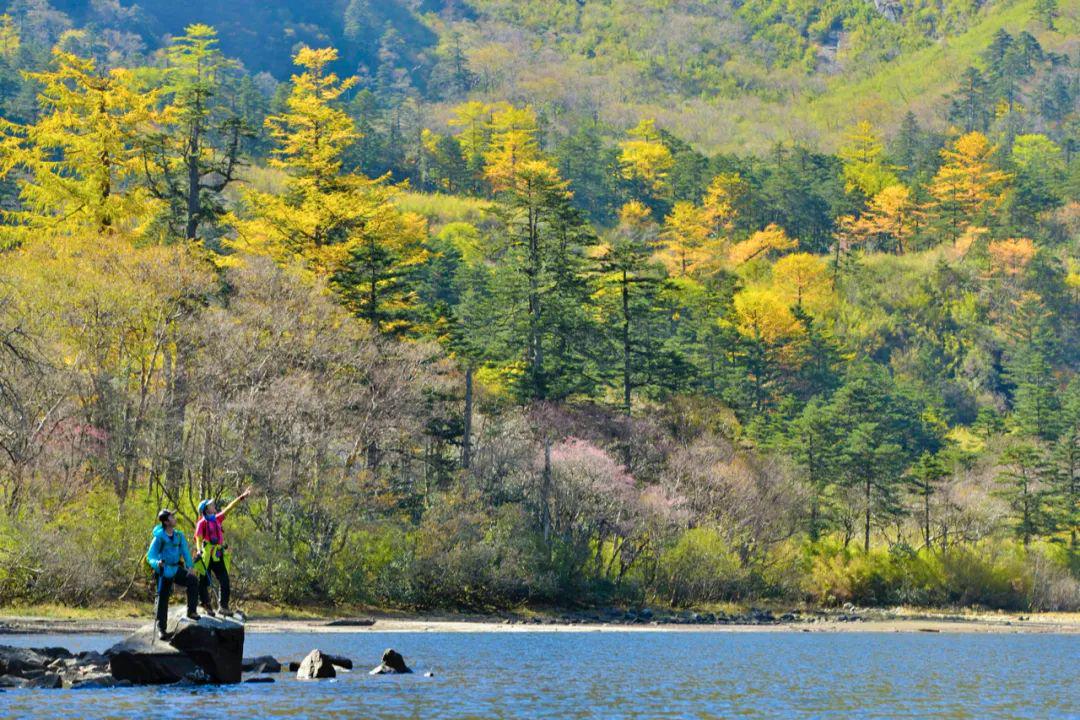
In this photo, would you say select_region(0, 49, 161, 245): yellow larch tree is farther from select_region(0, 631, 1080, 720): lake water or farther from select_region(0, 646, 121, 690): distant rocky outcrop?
select_region(0, 646, 121, 690): distant rocky outcrop

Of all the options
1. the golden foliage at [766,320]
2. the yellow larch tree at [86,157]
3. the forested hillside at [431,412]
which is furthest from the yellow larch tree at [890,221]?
the yellow larch tree at [86,157]

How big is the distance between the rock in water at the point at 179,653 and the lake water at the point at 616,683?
0.36 metres

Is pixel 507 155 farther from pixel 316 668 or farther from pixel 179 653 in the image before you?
pixel 179 653

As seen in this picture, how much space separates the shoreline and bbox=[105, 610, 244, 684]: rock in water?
1159cm

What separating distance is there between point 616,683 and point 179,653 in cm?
972

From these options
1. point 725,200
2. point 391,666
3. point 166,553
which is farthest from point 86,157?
point 725,200

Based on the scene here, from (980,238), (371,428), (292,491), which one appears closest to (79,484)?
(292,491)

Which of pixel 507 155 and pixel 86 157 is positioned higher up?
pixel 507 155

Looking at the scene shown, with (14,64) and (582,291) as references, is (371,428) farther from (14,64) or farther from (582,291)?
(14,64)

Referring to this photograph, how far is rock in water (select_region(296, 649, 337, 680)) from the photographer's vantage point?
92.6 feet

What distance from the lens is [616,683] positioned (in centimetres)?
3044

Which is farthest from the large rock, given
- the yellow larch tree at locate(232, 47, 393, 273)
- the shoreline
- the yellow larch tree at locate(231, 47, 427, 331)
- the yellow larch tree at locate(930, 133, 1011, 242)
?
the yellow larch tree at locate(930, 133, 1011, 242)

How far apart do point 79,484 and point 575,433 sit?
23212 millimetres

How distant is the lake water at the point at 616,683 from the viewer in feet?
78.0
